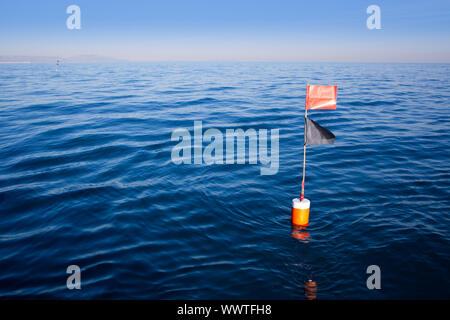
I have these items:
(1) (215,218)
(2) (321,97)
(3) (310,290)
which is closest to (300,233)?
(3) (310,290)

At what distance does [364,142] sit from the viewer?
41.3 ft

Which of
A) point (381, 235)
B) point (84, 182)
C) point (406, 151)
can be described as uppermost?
point (406, 151)

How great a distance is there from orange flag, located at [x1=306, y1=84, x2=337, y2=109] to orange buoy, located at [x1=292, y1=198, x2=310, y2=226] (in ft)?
7.04

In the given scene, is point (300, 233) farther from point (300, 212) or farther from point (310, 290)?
point (310, 290)

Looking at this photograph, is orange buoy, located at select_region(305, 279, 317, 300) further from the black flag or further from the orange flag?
the orange flag

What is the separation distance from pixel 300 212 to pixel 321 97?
265 centimetres

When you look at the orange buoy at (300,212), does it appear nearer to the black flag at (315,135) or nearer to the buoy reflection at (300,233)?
the buoy reflection at (300,233)

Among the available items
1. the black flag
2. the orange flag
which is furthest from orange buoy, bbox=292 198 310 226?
the orange flag

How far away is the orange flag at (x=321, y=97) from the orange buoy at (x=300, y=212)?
2.15 metres

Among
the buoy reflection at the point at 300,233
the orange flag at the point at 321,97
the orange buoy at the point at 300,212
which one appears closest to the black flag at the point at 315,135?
the orange flag at the point at 321,97

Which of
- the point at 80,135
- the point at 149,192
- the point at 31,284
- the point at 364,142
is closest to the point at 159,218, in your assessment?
the point at 149,192

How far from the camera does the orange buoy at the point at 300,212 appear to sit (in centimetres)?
601
